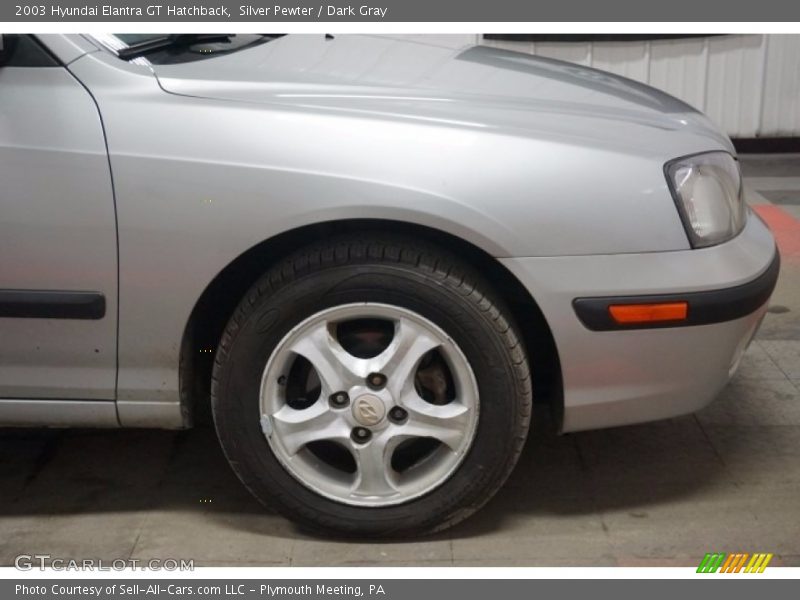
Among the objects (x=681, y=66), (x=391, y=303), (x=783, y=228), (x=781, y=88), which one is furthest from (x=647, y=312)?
Answer: (x=781, y=88)

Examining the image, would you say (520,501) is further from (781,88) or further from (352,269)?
(781,88)

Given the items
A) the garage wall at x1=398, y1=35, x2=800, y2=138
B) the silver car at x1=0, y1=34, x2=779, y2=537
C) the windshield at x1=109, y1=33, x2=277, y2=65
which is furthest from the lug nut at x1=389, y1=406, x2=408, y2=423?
the garage wall at x1=398, y1=35, x2=800, y2=138

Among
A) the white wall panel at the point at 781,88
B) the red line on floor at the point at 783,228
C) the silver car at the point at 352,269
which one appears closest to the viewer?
the silver car at the point at 352,269

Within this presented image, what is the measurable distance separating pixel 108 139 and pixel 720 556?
166cm

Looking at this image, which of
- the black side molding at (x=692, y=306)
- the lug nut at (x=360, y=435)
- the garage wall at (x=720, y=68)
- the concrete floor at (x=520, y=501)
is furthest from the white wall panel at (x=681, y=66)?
the lug nut at (x=360, y=435)

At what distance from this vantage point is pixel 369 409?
2.44m

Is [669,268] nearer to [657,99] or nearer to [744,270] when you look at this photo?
[744,270]

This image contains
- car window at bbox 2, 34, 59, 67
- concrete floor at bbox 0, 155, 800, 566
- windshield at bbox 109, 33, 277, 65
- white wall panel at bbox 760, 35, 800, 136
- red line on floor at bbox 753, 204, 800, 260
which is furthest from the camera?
white wall panel at bbox 760, 35, 800, 136

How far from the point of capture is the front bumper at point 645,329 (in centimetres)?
236

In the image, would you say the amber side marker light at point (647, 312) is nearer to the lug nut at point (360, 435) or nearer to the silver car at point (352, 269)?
the silver car at point (352, 269)

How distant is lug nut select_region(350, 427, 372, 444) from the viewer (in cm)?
247

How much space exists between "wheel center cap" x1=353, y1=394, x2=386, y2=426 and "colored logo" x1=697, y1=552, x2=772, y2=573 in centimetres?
80

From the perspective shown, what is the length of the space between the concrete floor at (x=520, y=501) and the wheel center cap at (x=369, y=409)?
335 mm

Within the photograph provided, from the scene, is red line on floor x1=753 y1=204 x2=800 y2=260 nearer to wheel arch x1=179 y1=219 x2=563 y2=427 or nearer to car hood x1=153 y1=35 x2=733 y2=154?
car hood x1=153 y1=35 x2=733 y2=154
